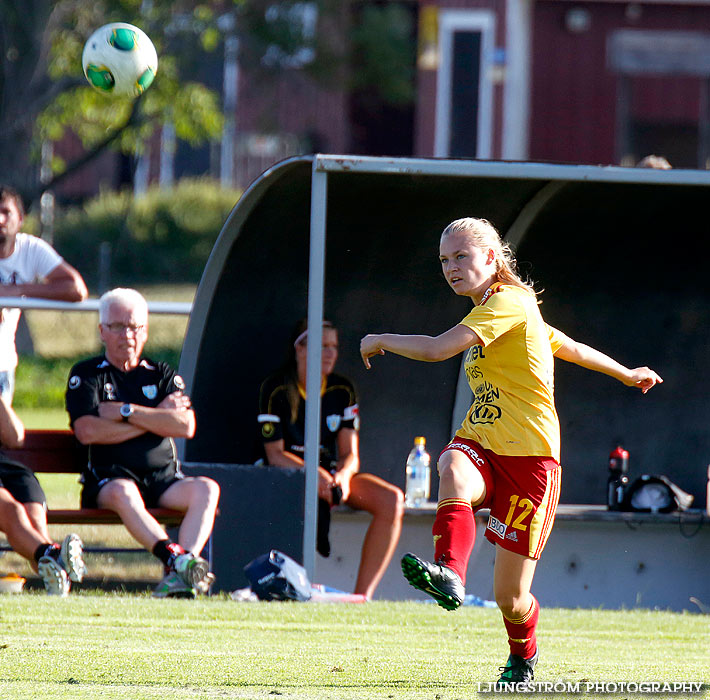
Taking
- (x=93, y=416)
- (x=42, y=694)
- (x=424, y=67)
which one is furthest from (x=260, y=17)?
(x=42, y=694)

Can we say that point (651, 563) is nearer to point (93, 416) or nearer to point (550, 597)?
point (550, 597)

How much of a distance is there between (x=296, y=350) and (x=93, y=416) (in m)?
1.30

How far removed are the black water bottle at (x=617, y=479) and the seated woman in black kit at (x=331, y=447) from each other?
1573 mm

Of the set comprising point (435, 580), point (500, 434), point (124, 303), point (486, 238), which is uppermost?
point (486, 238)

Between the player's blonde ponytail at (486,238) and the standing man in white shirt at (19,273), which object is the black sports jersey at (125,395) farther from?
the player's blonde ponytail at (486,238)

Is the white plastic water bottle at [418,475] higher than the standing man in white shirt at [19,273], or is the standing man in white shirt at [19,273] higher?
the standing man in white shirt at [19,273]

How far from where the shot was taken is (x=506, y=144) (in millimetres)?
22781

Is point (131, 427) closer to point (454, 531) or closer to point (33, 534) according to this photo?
point (33, 534)

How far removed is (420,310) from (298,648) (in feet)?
12.3

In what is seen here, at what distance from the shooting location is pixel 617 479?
8.81m

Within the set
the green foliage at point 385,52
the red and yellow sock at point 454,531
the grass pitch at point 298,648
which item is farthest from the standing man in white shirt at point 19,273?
the green foliage at point 385,52

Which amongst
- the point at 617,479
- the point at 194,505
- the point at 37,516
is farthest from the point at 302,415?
the point at 617,479

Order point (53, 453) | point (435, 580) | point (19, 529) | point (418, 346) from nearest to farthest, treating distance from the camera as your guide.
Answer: point (435, 580) → point (418, 346) → point (19, 529) → point (53, 453)

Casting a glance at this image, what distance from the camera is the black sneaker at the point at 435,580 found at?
178 inches
